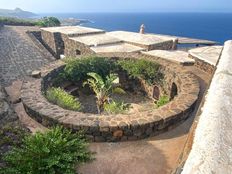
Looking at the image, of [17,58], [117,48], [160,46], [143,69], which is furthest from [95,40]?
[143,69]

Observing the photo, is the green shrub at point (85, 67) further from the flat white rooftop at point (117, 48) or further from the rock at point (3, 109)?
the rock at point (3, 109)

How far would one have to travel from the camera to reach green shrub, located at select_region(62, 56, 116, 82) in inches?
469

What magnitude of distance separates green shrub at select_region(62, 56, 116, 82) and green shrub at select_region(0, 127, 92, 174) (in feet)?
21.1

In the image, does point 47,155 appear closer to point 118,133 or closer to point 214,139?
point 118,133

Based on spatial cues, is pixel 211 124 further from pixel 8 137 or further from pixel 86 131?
pixel 8 137

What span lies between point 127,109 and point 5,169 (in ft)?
22.9

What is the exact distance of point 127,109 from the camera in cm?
1115

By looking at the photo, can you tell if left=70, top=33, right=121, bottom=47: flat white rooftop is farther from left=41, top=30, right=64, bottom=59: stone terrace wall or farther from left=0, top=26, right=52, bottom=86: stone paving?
left=0, top=26, right=52, bottom=86: stone paving

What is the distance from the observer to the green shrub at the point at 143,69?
12.2m

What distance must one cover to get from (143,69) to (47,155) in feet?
27.5

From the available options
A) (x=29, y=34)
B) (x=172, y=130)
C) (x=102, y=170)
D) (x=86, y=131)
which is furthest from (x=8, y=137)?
(x=29, y=34)

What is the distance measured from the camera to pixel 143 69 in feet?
41.2

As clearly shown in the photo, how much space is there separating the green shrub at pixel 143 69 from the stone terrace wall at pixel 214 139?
8157 mm

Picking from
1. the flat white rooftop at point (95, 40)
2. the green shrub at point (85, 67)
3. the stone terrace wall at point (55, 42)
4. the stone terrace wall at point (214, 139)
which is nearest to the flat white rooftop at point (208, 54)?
the green shrub at point (85, 67)
